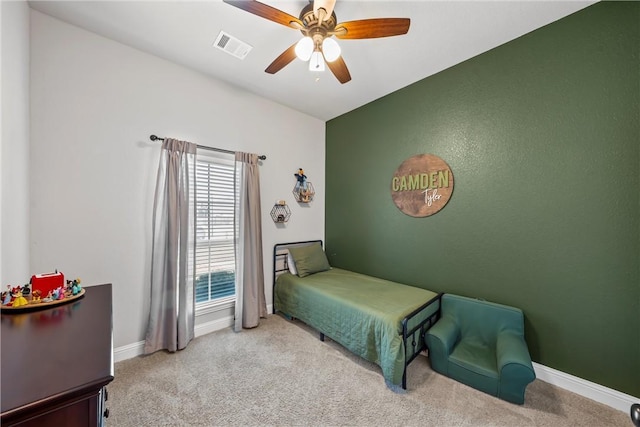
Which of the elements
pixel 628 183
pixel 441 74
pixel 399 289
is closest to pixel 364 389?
pixel 399 289

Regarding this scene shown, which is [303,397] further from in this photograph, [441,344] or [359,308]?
[441,344]

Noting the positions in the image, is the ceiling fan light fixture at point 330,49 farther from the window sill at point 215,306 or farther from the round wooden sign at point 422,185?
the window sill at point 215,306

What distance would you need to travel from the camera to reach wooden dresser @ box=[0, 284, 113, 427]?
59 cm

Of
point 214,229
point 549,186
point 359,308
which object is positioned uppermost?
point 549,186

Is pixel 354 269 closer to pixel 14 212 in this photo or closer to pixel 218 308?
pixel 218 308

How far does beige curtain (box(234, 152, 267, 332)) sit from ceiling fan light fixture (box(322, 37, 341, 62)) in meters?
1.54

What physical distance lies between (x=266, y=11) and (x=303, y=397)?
2645 millimetres

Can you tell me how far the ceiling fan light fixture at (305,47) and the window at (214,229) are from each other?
157cm

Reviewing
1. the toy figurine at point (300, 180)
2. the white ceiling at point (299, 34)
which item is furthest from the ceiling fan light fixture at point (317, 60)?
the toy figurine at point (300, 180)

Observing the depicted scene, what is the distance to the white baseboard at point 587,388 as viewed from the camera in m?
1.66

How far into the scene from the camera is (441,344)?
1.99m

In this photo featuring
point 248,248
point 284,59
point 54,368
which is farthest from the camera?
point 248,248

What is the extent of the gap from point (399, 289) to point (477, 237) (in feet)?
3.08

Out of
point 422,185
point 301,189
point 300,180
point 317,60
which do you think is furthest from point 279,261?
point 317,60
